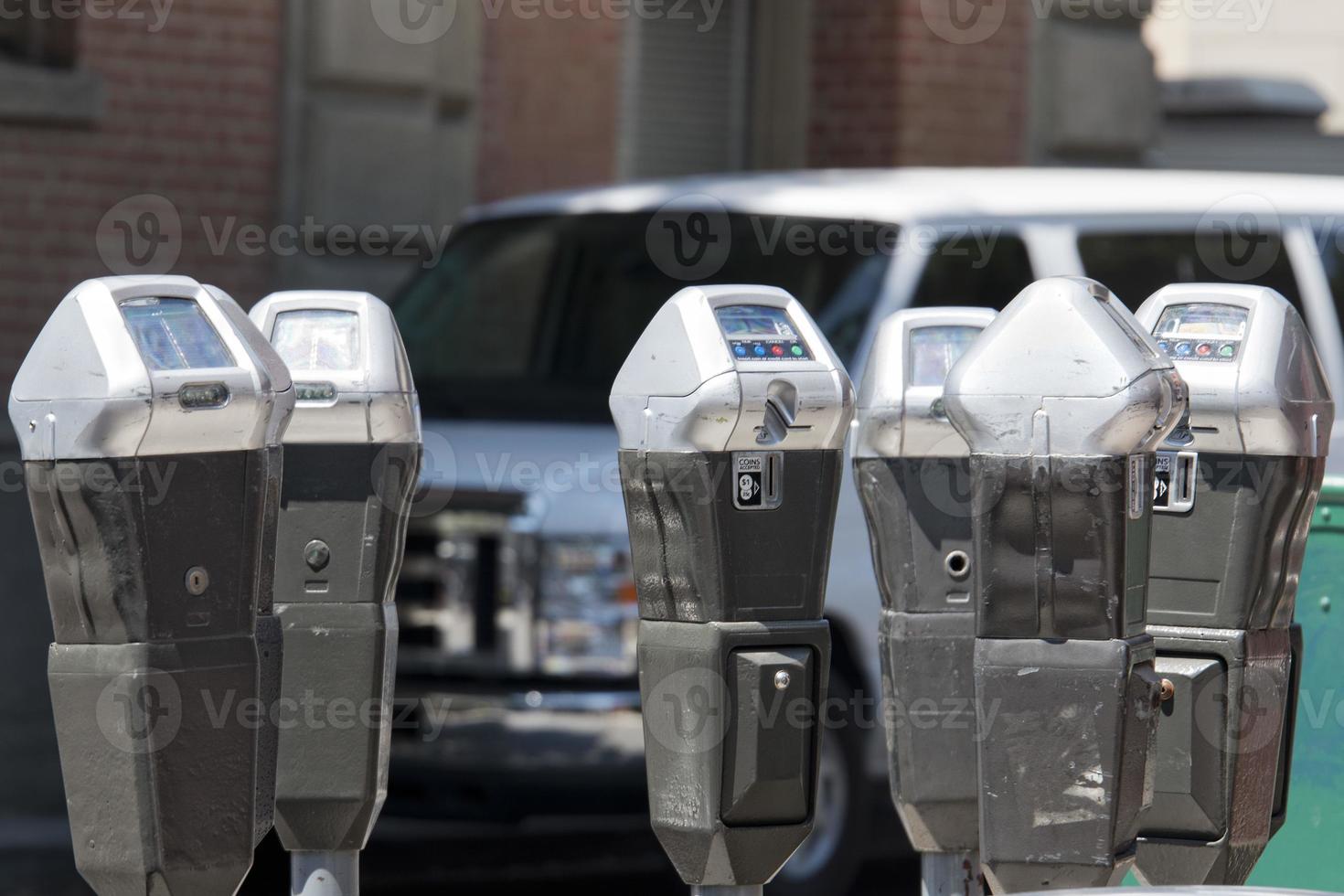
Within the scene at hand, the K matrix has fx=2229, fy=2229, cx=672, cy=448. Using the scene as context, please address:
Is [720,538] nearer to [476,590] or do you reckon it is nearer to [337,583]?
[337,583]

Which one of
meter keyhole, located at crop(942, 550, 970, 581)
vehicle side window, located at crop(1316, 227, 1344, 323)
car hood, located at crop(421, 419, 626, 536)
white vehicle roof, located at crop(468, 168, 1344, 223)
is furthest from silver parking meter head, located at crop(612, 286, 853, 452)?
vehicle side window, located at crop(1316, 227, 1344, 323)

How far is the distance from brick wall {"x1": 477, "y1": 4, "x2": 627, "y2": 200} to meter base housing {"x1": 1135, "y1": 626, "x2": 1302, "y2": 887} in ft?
19.2

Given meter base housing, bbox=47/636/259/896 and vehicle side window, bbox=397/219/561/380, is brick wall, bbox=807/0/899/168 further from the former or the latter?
meter base housing, bbox=47/636/259/896

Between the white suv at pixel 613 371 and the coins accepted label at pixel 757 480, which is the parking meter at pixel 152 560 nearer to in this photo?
the coins accepted label at pixel 757 480

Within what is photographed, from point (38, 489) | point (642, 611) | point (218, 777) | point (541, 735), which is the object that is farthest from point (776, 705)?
point (541, 735)

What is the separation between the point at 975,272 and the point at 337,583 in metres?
2.65

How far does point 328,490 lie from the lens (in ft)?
11.0

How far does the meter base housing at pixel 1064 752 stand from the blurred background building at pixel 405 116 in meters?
4.10

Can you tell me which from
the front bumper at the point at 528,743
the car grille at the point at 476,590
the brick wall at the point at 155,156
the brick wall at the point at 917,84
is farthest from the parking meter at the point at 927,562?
the brick wall at the point at 917,84

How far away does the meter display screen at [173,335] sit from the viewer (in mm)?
2865

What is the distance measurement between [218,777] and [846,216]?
124 inches

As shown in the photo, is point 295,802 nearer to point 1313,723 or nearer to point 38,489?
point 38,489

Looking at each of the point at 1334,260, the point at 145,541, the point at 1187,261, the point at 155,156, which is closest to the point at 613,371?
the point at 1187,261

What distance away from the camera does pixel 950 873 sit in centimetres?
356
